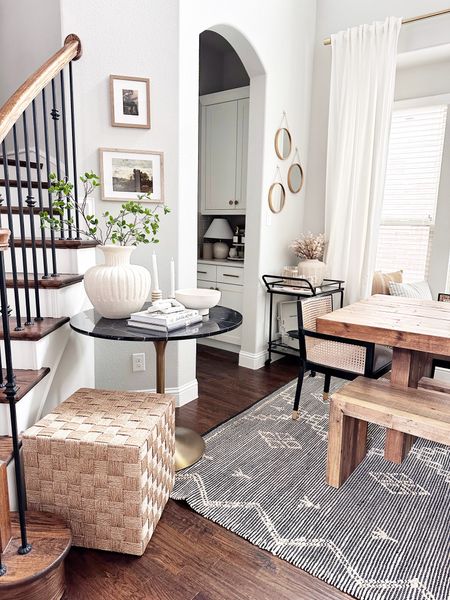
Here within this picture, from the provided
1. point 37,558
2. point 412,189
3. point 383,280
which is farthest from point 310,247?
point 37,558

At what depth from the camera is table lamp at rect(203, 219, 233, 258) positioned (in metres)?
4.31

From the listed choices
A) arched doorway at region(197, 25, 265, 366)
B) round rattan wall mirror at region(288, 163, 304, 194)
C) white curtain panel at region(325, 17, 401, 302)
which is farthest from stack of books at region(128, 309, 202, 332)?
round rattan wall mirror at region(288, 163, 304, 194)

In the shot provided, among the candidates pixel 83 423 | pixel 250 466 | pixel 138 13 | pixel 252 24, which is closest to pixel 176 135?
pixel 138 13

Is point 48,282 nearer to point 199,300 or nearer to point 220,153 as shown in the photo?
point 199,300

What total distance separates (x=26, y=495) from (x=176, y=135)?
2.10 metres

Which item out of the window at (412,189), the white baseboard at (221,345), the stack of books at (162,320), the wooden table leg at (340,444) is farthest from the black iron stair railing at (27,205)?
the window at (412,189)

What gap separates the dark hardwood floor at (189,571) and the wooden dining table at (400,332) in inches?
38.1

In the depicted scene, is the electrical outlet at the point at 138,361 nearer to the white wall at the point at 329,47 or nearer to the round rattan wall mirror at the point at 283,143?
the round rattan wall mirror at the point at 283,143

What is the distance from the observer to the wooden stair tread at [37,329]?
5.69ft

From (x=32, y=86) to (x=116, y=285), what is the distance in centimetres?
87

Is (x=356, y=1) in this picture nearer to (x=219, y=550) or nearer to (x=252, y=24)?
(x=252, y=24)

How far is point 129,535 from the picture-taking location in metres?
1.54

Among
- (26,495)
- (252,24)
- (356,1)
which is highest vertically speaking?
(356,1)

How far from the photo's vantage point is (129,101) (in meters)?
2.49
